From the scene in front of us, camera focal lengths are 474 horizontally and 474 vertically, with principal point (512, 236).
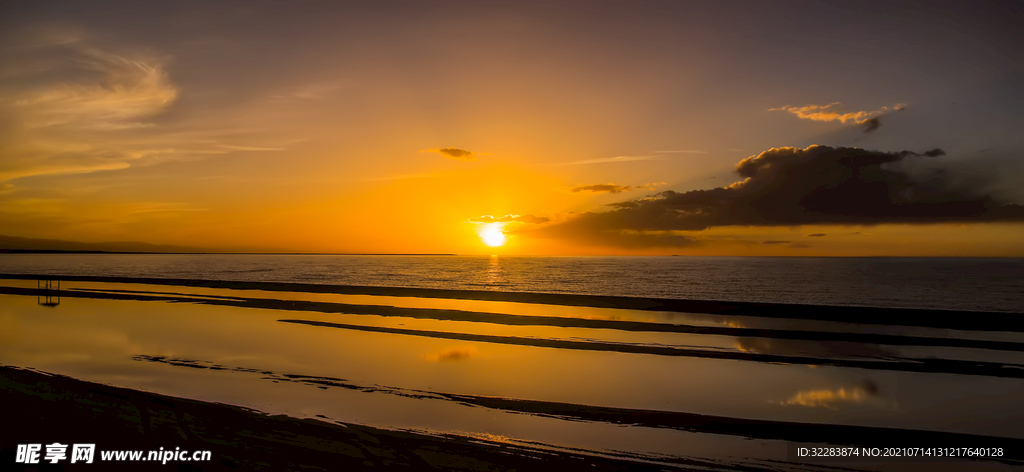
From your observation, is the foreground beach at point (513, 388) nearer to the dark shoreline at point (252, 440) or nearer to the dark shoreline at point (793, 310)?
the dark shoreline at point (252, 440)

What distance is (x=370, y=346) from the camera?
19.8 metres

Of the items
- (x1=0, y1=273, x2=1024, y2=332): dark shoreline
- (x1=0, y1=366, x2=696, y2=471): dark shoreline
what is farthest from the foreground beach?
(x1=0, y1=273, x2=1024, y2=332): dark shoreline

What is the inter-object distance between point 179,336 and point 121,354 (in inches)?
153

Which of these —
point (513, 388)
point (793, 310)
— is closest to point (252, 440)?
point (513, 388)

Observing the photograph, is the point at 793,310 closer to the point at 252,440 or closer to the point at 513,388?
the point at 513,388

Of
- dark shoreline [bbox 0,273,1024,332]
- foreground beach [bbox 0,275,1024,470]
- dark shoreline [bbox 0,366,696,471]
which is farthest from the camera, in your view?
dark shoreline [bbox 0,273,1024,332]

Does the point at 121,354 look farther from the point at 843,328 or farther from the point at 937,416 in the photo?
the point at 843,328

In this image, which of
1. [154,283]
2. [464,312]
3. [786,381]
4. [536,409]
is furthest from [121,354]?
[154,283]

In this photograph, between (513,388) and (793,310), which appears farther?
(793,310)

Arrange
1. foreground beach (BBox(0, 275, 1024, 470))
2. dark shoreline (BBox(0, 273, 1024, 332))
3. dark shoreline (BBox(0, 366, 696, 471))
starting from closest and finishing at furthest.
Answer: dark shoreline (BBox(0, 366, 696, 471)), foreground beach (BBox(0, 275, 1024, 470)), dark shoreline (BBox(0, 273, 1024, 332))

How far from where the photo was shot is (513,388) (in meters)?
13.7

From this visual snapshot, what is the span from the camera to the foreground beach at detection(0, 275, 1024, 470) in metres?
8.94

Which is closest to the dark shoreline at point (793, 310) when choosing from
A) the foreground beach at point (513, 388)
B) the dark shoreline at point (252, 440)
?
the foreground beach at point (513, 388)

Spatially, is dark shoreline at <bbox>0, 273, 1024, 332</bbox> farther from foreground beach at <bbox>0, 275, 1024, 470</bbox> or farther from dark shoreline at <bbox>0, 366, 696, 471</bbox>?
dark shoreline at <bbox>0, 366, 696, 471</bbox>
